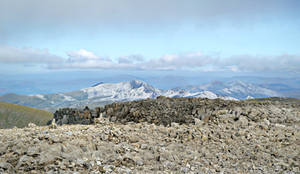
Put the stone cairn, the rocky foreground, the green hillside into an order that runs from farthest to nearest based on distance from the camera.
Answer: the green hillside < the stone cairn < the rocky foreground

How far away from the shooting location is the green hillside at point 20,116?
120 meters

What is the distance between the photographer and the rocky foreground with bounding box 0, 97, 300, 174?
9289 millimetres

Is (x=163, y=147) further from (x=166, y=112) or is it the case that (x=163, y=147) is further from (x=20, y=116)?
(x=20, y=116)

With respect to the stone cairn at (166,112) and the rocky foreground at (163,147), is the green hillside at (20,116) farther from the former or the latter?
the rocky foreground at (163,147)

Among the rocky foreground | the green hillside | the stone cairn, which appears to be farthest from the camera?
the green hillside

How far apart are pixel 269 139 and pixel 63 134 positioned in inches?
522

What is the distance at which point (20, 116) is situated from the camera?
415 ft

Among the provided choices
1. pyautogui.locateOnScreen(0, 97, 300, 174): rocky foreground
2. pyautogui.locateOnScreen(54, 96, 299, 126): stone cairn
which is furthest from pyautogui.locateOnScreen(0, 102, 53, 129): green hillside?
pyautogui.locateOnScreen(0, 97, 300, 174): rocky foreground

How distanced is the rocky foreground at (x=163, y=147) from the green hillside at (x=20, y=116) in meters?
119

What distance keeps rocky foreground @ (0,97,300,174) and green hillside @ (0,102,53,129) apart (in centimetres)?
11867

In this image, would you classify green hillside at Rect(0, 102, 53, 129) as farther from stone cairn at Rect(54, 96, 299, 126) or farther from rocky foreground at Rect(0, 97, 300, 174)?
rocky foreground at Rect(0, 97, 300, 174)

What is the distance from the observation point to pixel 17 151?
9.32m

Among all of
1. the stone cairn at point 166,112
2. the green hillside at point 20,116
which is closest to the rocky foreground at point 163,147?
the stone cairn at point 166,112

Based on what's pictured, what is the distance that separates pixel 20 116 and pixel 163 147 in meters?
138
